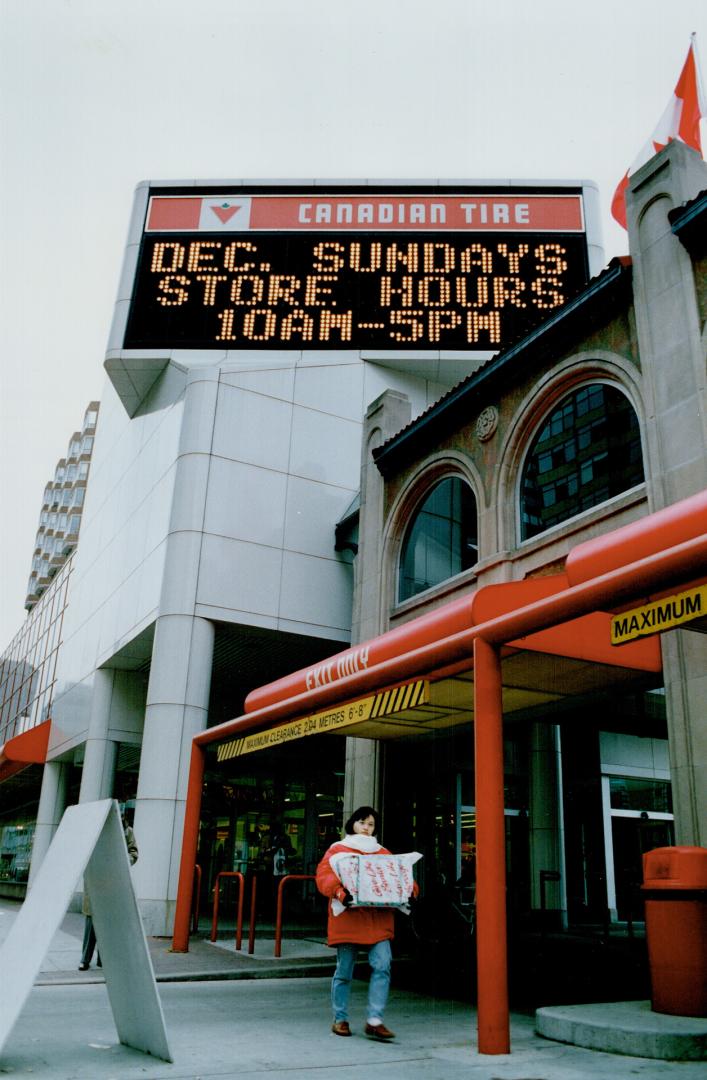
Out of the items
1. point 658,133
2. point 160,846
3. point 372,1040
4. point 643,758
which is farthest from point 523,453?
point 643,758

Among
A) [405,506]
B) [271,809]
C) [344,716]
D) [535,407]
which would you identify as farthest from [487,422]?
[271,809]

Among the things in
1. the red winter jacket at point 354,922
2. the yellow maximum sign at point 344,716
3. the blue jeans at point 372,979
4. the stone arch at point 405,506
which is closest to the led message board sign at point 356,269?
the stone arch at point 405,506

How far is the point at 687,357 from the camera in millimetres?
9203

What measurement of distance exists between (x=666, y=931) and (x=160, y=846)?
34.1ft

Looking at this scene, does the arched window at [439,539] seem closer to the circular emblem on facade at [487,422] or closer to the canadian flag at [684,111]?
the circular emblem on facade at [487,422]

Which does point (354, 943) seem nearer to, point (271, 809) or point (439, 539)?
point (439, 539)

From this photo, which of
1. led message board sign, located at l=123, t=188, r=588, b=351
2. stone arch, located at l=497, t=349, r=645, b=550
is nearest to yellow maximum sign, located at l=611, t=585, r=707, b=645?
stone arch, located at l=497, t=349, r=645, b=550

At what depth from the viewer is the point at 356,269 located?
56.6 ft

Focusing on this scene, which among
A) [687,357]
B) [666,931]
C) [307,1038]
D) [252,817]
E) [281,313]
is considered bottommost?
[307,1038]

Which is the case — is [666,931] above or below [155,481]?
below

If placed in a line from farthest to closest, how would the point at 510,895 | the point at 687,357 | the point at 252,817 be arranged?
the point at 252,817
the point at 510,895
the point at 687,357

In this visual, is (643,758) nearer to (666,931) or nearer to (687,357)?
(687,357)

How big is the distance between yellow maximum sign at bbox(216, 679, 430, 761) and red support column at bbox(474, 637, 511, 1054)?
120 centimetres

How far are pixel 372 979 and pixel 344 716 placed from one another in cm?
279
